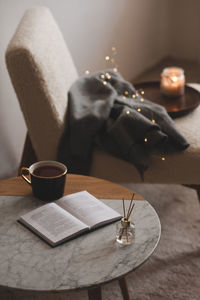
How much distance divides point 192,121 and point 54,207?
0.84 meters

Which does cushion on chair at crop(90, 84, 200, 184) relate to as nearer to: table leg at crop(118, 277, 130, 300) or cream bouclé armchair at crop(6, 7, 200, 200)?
cream bouclé armchair at crop(6, 7, 200, 200)

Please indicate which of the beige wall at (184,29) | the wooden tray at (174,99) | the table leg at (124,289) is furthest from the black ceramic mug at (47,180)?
the beige wall at (184,29)

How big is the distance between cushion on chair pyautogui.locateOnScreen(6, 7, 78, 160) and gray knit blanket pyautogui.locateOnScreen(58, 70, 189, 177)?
5cm

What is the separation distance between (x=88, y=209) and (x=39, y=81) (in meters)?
0.55

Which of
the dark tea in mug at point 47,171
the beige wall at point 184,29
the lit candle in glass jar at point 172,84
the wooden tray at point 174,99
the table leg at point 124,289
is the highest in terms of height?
the dark tea in mug at point 47,171

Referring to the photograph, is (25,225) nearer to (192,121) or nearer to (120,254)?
(120,254)

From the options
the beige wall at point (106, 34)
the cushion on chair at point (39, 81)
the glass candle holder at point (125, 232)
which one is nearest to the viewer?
the glass candle holder at point (125, 232)

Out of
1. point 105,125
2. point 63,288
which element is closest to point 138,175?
point 105,125

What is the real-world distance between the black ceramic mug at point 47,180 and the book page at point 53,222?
0.13 ft

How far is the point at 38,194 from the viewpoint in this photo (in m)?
1.10

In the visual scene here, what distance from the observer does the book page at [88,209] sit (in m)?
1.02

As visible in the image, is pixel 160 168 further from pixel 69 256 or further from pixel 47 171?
pixel 69 256

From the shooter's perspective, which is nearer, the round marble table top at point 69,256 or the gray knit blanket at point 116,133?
the round marble table top at point 69,256

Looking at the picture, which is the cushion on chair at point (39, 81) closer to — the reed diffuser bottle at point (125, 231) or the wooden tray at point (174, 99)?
the wooden tray at point (174, 99)
